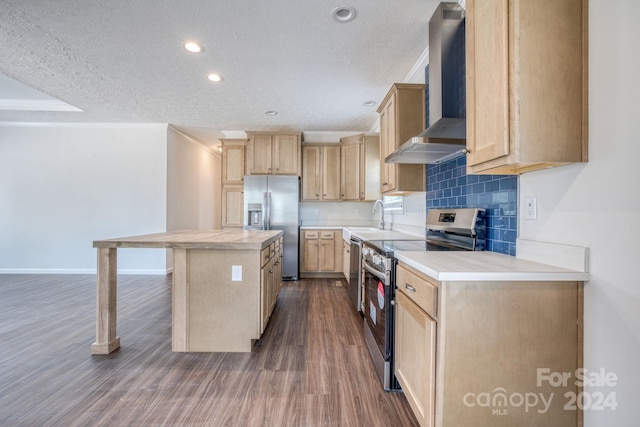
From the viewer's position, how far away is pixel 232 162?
522 cm

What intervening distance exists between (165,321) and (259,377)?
1.47m

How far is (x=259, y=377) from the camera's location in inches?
71.9

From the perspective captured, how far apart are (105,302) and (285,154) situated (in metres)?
3.34

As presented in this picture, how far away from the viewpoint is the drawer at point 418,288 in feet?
3.73

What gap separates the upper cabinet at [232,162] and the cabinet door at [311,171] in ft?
3.87

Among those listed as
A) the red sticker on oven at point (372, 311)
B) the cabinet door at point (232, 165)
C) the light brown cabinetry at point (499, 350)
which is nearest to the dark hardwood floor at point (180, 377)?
the red sticker on oven at point (372, 311)

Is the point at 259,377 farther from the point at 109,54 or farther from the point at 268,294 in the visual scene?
the point at 109,54

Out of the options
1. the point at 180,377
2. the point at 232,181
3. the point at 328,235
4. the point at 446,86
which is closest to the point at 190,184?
the point at 232,181

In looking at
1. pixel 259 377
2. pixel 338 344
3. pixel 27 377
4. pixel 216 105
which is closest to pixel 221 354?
pixel 259 377

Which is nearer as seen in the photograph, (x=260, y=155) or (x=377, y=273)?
(x=377, y=273)

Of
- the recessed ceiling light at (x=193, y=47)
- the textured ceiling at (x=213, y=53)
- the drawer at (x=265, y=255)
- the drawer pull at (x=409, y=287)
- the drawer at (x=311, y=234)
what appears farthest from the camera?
the drawer at (x=311, y=234)

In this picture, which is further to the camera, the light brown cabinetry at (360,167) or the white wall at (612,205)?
Answer: the light brown cabinetry at (360,167)

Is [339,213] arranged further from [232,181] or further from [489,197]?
[489,197]

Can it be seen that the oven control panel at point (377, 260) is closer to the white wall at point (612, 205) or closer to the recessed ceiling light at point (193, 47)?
the white wall at point (612, 205)
